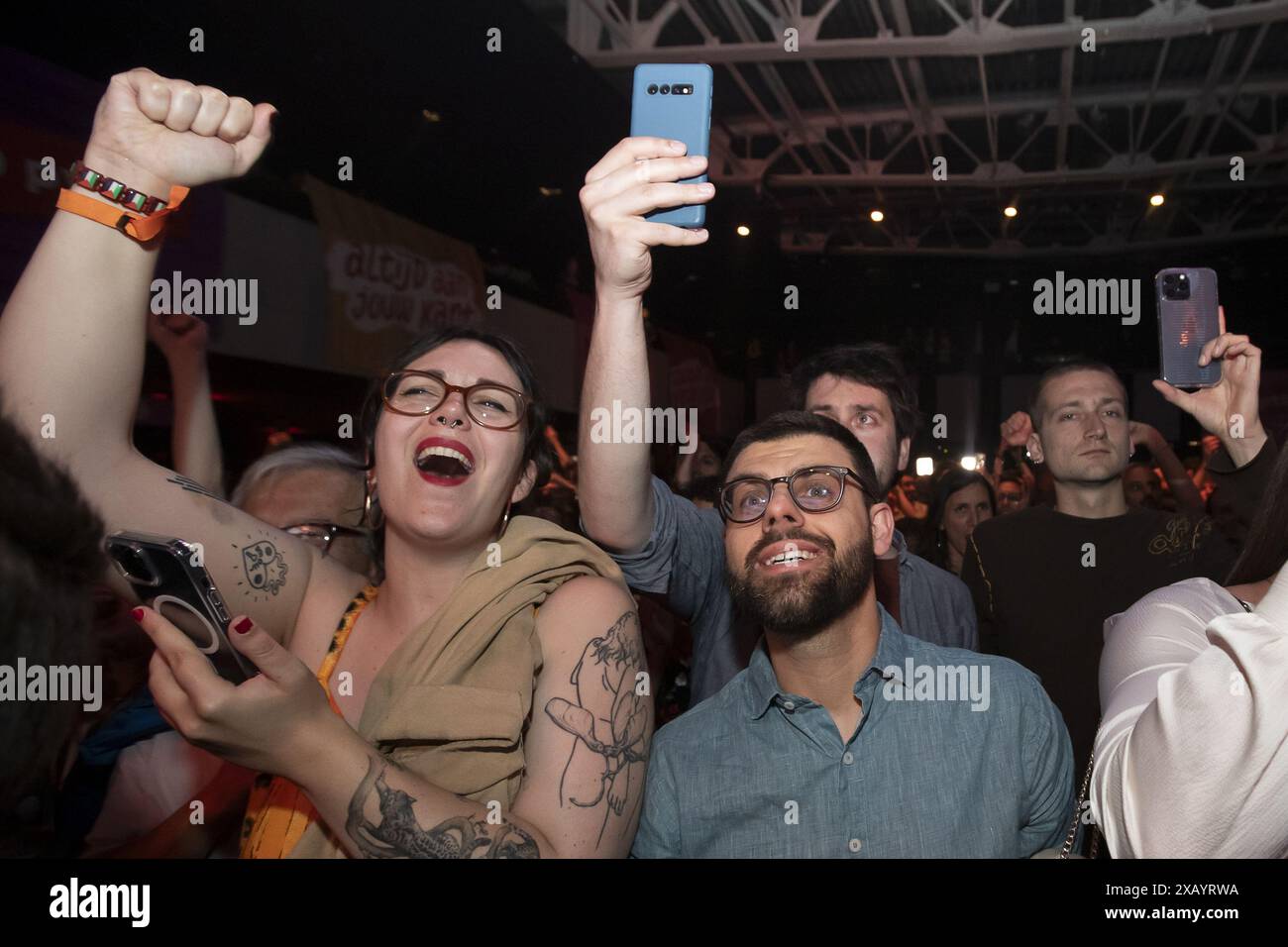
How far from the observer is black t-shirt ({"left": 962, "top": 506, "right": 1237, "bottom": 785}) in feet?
7.06

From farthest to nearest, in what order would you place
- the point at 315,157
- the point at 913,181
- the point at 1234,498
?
the point at 913,181, the point at 315,157, the point at 1234,498

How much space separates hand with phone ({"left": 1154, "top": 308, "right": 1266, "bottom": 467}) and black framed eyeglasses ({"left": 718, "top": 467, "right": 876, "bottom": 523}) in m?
0.75

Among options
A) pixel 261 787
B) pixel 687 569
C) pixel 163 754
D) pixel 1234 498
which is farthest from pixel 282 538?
pixel 1234 498

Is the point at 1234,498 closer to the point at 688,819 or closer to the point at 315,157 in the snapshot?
the point at 688,819

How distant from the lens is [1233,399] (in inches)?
74.4

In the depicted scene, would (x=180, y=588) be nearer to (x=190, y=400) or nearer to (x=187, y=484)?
(x=187, y=484)

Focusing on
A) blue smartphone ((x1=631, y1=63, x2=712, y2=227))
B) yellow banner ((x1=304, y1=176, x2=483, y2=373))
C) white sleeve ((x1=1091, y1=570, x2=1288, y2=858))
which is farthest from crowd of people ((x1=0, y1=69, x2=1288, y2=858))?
yellow banner ((x1=304, y1=176, x2=483, y2=373))

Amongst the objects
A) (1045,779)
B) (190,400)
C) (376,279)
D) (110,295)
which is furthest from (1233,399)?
(376,279)

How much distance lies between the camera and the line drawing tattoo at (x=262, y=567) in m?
1.40

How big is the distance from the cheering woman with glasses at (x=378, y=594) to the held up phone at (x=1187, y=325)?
1239 millimetres

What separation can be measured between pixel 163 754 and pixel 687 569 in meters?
0.94

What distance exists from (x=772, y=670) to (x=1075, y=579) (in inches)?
42.5

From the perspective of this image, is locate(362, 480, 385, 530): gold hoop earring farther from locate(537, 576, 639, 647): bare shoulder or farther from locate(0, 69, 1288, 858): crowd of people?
locate(537, 576, 639, 647): bare shoulder
